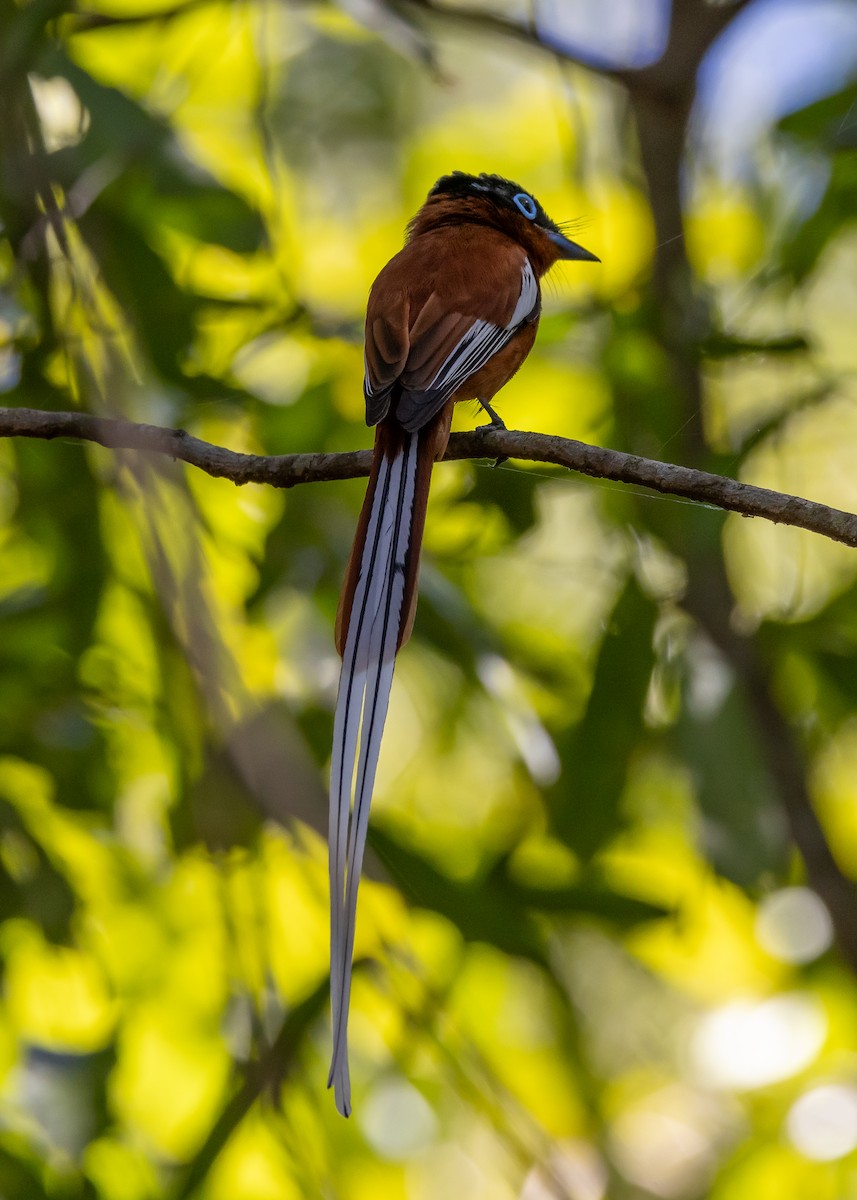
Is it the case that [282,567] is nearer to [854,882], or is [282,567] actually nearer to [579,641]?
[579,641]

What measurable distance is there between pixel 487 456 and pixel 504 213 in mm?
934

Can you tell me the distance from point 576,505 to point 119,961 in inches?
53.5

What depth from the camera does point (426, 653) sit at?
265cm

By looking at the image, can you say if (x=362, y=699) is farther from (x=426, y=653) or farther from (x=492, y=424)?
(x=426, y=653)

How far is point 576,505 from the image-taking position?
8.86 feet

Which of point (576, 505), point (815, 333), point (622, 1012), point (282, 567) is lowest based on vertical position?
point (622, 1012)

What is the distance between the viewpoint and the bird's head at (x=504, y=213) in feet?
8.66

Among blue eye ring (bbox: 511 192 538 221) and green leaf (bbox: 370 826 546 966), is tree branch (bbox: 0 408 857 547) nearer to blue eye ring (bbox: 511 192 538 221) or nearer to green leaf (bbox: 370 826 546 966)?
green leaf (bbox: 370 826 546 966)

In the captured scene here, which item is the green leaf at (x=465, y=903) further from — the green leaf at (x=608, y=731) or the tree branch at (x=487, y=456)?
the tree branch at (x=487, y=456)

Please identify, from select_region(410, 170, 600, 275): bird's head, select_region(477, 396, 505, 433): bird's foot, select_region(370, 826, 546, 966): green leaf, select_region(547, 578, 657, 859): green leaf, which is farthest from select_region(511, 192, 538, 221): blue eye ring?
select_region(370, 826, 546, 966): green leaf

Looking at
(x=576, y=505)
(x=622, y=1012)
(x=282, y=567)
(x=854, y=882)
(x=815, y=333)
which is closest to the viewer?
(x=815, y=333)

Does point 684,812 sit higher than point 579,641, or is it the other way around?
point 579,641

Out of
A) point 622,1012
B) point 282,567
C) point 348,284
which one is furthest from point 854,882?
point 348,284

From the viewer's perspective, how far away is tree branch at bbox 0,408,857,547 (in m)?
1.62
